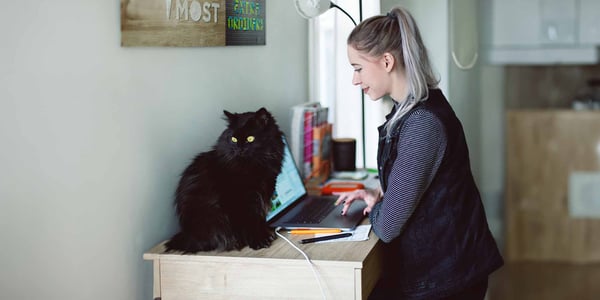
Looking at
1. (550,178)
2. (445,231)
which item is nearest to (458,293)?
(445,231)

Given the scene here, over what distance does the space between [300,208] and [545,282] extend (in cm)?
229

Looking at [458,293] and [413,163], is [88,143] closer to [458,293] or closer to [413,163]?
[413,163]

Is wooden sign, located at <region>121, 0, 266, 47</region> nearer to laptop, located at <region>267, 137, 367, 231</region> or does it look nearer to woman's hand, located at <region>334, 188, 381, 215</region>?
laptop, located at <region>267, 137, 367, 231</region>

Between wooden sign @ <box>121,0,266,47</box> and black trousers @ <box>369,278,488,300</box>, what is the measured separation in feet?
2.67

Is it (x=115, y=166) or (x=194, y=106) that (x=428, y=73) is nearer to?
(x=194, y=106)

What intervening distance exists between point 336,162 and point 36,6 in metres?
1.52

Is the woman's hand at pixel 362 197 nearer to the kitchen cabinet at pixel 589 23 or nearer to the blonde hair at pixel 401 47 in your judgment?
the blonde hair at pixel 401 47

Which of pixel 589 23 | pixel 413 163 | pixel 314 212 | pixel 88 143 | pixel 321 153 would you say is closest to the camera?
pixel 88 143

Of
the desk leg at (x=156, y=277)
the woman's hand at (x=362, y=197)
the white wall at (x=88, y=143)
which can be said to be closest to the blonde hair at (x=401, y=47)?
the woman's hand at (x=362, y=197)

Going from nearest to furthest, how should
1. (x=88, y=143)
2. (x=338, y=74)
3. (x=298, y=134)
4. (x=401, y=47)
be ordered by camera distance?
(x=88, y=143) → (x=401, y=47) → (x=298, y=134) → (x=338, y=74)

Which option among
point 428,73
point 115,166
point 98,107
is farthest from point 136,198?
point 428,73

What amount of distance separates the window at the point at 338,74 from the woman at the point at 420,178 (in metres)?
1.19

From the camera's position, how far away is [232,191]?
179 centimetres

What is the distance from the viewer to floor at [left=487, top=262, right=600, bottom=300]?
3.91 m
